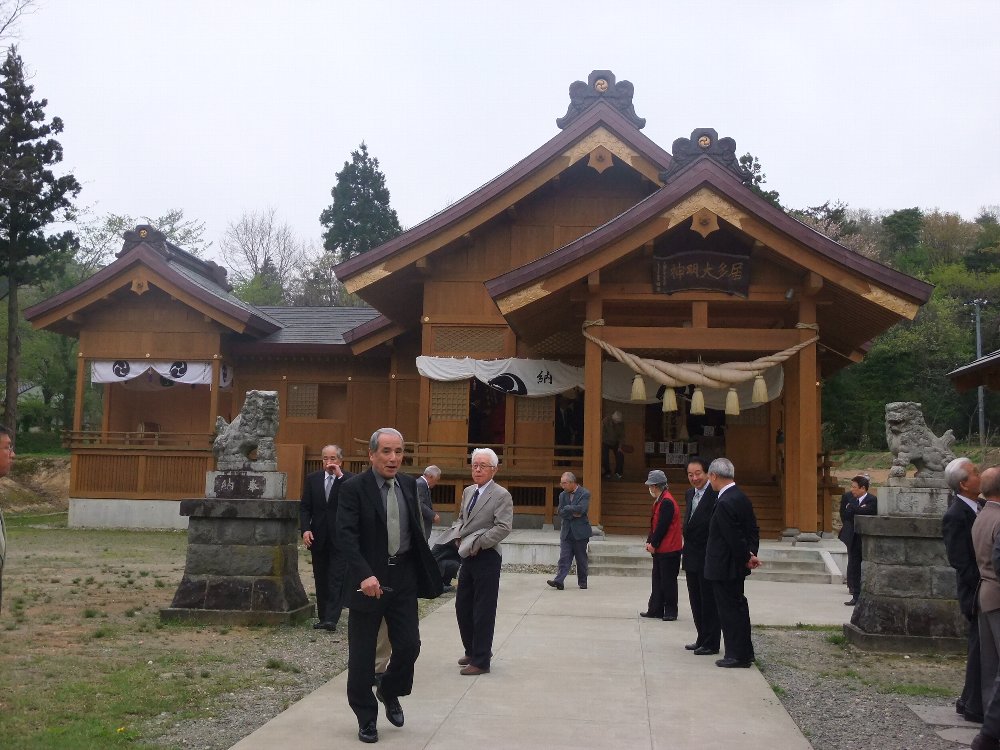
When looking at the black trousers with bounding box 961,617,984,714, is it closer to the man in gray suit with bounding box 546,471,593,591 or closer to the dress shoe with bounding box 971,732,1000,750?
the dress shoe with bounding box 971,732,1000,750

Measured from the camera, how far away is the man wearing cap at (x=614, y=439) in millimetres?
18594

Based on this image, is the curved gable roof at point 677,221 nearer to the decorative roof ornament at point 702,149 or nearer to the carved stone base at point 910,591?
the decorative roof ornament at point 702,149

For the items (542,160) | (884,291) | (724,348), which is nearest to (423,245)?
(542,160)

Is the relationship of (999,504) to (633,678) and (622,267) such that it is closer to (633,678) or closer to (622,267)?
(633,678)

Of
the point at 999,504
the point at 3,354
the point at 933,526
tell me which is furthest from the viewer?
the point at 3,354

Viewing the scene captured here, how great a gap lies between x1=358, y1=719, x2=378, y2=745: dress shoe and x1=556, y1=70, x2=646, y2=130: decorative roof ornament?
49.3ft

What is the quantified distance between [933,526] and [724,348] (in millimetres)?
7305

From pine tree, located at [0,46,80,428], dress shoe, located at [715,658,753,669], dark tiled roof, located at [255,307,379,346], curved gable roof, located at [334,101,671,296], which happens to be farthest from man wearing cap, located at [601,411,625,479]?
pine tree, located at [0,46,80,428]

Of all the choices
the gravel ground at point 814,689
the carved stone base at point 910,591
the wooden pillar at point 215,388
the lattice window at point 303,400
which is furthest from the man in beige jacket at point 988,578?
the lattice window at point 303,400

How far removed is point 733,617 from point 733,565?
0.44 m

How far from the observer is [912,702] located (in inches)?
269

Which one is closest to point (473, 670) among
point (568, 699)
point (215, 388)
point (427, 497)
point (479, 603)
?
point (479, 603)

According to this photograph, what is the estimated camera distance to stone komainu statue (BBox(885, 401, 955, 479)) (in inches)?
346

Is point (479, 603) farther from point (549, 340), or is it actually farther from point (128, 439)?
point (128, 439)
